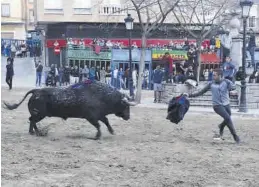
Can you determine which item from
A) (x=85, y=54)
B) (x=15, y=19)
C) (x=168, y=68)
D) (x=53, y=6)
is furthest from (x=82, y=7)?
(x=15, y=19)

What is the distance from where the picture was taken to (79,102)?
1073 cm

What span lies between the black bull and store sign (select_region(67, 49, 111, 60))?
1809cm

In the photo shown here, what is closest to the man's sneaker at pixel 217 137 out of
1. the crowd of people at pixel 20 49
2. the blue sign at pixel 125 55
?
the blue sign at pixel 125 55

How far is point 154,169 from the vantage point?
812cm

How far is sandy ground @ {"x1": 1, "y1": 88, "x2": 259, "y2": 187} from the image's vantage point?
746 cm

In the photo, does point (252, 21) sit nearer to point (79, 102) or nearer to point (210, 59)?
point (210, 59)

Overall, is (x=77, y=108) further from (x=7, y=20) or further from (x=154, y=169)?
(x=7, y=20)

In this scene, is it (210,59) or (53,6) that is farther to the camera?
(53,6)

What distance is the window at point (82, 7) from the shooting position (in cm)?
3534

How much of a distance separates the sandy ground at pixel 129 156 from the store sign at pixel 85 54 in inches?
620

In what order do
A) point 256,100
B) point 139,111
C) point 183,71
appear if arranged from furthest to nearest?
point 183,71
point 256,100
point 139,111

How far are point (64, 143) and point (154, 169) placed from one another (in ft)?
9.00

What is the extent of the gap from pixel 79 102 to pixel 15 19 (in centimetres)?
4653

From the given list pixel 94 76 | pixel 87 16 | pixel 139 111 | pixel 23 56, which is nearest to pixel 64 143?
pixel 139 111
